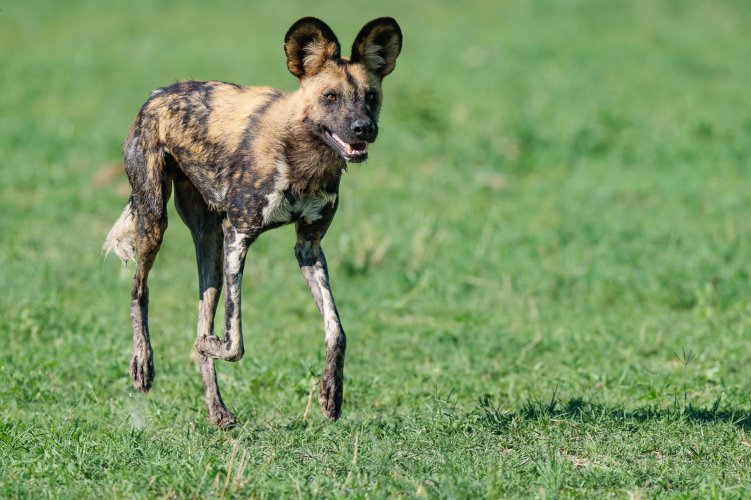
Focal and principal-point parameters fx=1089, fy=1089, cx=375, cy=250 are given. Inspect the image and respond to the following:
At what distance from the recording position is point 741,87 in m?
13.9

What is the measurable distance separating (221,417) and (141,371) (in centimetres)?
61

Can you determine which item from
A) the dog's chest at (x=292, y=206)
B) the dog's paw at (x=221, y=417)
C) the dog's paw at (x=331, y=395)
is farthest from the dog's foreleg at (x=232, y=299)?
the dog's paw at (x=331, y=395)

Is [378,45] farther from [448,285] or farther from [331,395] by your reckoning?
[448,285]

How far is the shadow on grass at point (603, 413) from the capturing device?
541 cm

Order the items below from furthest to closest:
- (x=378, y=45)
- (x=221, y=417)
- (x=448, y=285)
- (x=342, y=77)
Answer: (x=448, y=285)
(x=221, y=417)
(x=378, y=45)
(x=342, y=77)

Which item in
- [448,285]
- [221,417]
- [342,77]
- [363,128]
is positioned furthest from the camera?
[448,285]

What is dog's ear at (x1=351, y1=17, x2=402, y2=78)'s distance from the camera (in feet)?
17.4

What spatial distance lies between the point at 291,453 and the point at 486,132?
313 inches

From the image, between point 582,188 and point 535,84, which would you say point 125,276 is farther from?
point 535,84

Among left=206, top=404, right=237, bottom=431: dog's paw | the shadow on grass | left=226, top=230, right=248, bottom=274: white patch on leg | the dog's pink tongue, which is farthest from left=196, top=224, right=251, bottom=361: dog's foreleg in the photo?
the shadow on grass

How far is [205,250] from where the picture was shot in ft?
20.0

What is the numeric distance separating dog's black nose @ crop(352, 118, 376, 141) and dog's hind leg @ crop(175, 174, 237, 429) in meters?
1.22

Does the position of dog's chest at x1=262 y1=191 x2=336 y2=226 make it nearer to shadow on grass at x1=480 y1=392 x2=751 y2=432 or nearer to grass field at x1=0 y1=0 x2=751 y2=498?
grass field at x1=0 y1=0 x2=751 y2=498

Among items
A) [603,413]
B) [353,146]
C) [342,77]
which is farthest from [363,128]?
[603,413]
